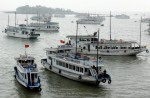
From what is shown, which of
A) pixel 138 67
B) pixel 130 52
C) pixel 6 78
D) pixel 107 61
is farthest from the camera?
pixel 130 52

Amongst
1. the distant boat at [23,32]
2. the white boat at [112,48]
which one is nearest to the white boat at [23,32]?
the distant boat at [23,32]

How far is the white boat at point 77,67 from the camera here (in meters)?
42.7

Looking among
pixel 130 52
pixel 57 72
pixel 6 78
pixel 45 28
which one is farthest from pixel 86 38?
pixel 45 28

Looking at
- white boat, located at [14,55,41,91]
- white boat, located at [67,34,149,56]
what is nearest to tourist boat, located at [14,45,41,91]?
white boat, located at [14,55,41,91]

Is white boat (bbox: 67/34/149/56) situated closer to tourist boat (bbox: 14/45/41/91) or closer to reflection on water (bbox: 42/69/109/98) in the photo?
reflection on water (bbox: 42/69/109/98)

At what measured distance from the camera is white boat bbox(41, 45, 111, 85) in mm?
42656

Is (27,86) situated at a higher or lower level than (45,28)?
lower

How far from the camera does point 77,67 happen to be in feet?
148

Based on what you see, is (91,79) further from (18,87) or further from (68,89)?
(18,87)

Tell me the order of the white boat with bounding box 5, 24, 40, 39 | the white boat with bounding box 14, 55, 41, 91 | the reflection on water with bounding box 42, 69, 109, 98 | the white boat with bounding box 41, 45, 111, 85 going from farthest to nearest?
the white boat with bounding box 5, 24, 40, 39, the white boat with bounding box 41, 45, 111, 85, the reflection on water with bounding box 42, 69, 109, 98, the white boat with bounding box 14, 55, 41, 91

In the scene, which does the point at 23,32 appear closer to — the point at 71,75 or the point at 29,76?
the point at 71,75

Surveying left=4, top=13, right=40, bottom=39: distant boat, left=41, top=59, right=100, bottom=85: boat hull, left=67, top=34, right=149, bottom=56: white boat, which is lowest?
left=41, top=59, right=100, bottom=85: boat hull

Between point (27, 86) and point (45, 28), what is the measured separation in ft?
301

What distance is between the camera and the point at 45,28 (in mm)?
130750
